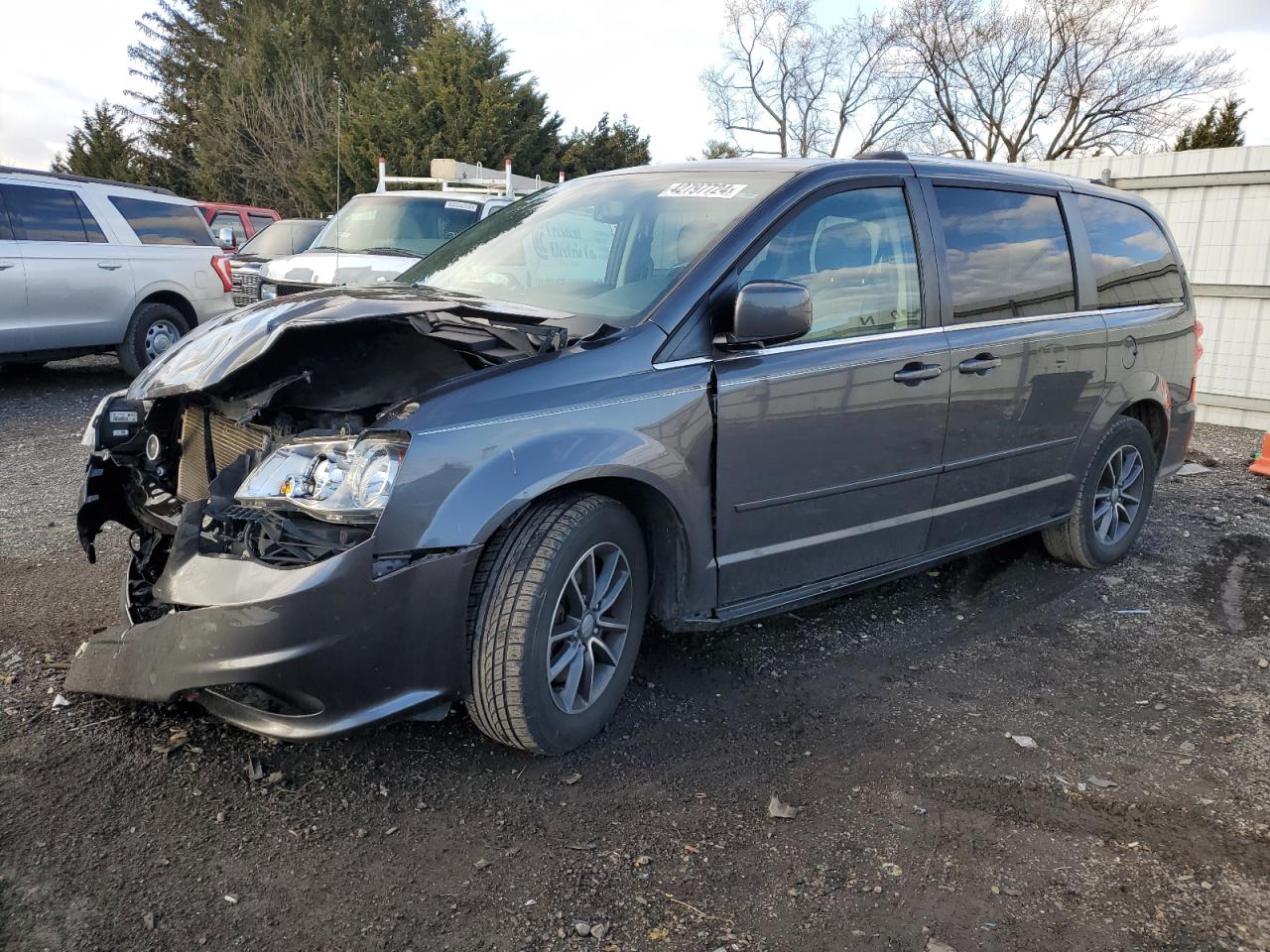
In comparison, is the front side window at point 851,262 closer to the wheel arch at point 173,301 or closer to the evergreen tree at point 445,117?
the wheel arch at point 173,301

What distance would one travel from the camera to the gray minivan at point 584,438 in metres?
2.65

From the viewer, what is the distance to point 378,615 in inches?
103

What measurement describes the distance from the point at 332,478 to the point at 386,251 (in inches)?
301

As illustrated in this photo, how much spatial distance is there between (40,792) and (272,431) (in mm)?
1177

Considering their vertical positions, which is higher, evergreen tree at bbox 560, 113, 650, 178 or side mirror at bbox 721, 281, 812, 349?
evergreen tree at bbox 560, 113, 650, 178

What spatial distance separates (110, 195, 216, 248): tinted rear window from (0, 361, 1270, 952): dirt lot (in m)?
6.85

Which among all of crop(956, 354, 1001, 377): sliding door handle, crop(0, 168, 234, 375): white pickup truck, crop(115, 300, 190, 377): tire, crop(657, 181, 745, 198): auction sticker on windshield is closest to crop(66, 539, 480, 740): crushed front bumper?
crop(657, 181, 745, 198): auction sticker on windshield

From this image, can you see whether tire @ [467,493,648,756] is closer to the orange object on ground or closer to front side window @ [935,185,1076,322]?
front side window @ [935,185,1076,322]

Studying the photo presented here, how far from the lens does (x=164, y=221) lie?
10305mm

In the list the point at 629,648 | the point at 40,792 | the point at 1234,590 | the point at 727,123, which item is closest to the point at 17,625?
the point at 40,792

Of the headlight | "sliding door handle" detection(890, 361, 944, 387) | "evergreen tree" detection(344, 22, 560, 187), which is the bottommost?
the headlight

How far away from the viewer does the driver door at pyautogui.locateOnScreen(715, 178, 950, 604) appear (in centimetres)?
338

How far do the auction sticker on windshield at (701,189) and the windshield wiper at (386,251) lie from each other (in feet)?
20.6

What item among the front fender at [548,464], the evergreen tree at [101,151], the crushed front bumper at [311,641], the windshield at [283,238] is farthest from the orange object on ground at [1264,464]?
the evergreen tree at [101,151]
